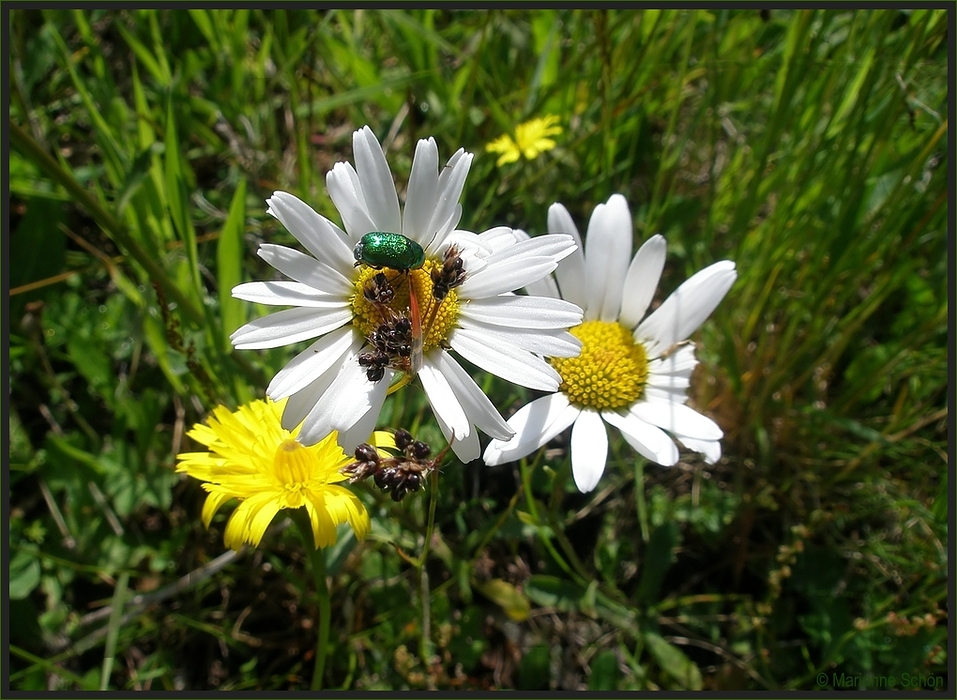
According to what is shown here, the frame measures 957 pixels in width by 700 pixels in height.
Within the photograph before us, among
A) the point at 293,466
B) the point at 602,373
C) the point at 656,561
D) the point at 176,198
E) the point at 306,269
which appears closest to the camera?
the point at 306,269

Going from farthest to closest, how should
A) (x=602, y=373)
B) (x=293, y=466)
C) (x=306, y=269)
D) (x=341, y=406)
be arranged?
(x=602, y=373), (x=293, y=466), (x=306, y=269), (x=341, y=406)

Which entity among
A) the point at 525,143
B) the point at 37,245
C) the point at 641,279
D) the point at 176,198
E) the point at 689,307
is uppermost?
the point at 525,143

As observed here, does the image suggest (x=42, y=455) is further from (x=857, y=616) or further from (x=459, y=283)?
(x=857, y=616)

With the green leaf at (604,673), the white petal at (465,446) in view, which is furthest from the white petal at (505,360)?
the green leaf at (604,673)

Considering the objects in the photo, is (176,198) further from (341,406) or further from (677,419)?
(677,419)

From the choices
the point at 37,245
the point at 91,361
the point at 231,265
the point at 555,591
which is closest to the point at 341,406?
the point at 231,265

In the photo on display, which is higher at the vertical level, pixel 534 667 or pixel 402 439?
pixel 402 439

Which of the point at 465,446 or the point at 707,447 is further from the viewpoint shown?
the point at 707,447
